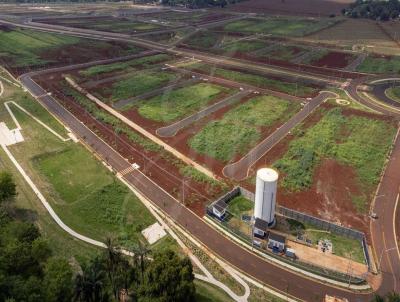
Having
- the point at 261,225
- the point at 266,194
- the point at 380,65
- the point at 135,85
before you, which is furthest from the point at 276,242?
the point at 380,65

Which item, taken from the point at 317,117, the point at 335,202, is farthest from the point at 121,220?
the point at 317,117

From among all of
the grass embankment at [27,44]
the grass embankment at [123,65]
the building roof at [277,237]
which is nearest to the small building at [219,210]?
the building roof at [277,237]

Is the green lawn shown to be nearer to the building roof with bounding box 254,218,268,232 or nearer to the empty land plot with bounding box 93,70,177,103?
the building roof with bounding box 254,218,268,232

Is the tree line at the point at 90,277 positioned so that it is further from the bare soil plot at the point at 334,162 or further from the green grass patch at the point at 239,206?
the bare soil plot at the point at 334,162

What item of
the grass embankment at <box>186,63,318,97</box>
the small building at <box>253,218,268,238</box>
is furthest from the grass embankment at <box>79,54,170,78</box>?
the small building at <box>253,218,268,238</box>

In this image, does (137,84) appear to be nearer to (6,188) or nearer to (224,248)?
(6,188)

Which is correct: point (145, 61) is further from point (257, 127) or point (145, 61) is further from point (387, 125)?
point (387, 125)
